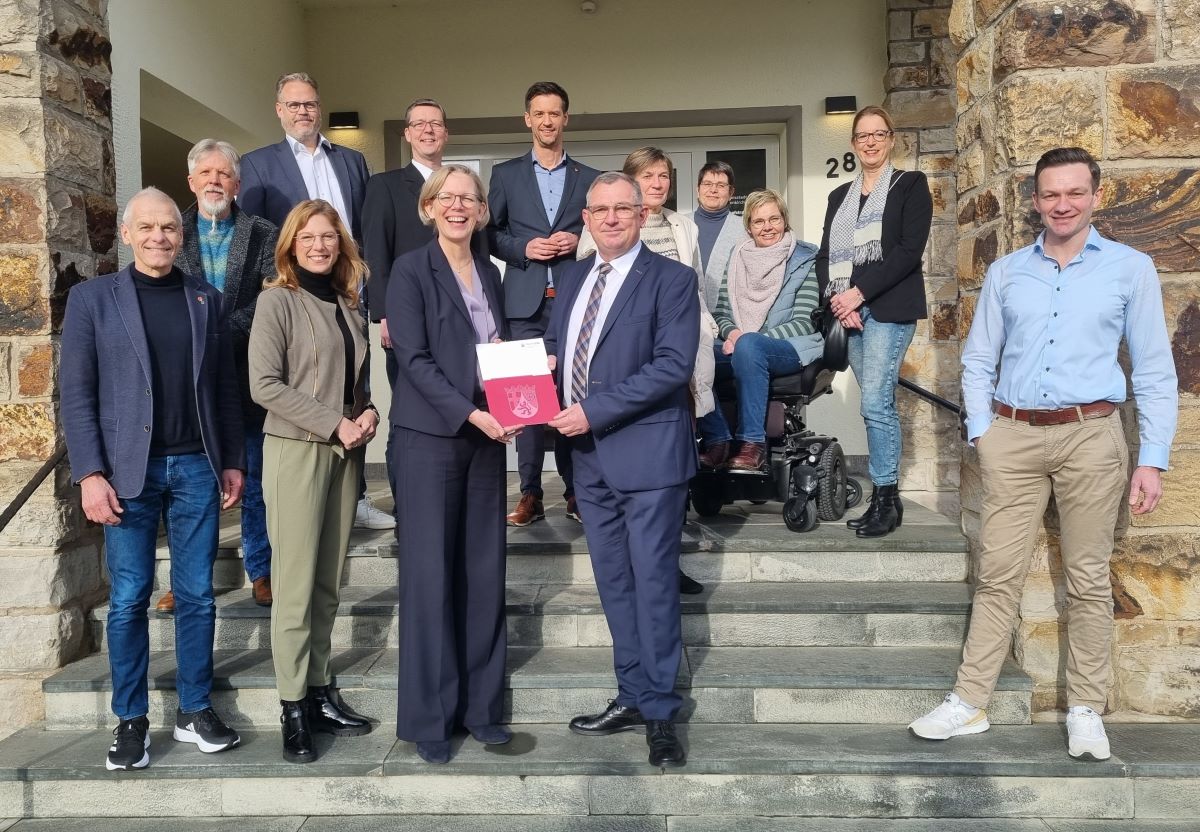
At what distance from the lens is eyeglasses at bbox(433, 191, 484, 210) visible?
122 inches

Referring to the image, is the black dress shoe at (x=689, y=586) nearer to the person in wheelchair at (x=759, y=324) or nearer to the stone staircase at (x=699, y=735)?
the stone staircase at (x=699, y=735)

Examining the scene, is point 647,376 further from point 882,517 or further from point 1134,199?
point 1134,199

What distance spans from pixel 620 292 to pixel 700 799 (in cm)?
166

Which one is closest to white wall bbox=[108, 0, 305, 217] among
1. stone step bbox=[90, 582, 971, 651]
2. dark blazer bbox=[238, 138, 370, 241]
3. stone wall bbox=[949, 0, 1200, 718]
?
dark blazer bbox=[238, 138, 370, 241]

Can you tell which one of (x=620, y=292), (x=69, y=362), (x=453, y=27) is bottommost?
(x=69, y=362)

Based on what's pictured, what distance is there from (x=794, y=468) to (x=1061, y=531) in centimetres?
138

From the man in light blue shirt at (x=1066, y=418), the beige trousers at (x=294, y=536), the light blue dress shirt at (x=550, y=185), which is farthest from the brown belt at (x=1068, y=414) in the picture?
the beige trousers at (x=294, y=536)

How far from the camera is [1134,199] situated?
11.4ft

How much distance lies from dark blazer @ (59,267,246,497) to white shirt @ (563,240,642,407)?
1.23 meters

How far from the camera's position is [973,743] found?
10.7ft

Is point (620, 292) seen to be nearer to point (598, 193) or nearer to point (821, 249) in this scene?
point (598, 193)

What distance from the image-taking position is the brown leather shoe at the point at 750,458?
447cm

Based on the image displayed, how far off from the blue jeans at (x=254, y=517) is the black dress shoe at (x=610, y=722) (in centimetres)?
144

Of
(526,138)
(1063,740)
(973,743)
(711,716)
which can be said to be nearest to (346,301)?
(711,716)
